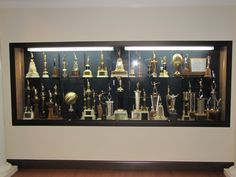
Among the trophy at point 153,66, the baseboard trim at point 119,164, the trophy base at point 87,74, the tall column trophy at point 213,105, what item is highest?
the trophy at point 153,66

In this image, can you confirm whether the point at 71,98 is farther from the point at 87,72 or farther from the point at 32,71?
the point at 32,71

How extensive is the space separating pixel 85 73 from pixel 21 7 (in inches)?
45.4

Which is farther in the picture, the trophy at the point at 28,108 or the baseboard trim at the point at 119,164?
the trophy at the point at 28,108

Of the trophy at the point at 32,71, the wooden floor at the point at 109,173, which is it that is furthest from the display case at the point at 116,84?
the wooden floor at the point at 109,173

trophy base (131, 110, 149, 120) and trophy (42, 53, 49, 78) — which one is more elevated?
trophy (42, 53, 49, 78)

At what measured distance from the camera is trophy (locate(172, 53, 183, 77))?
11.6ft

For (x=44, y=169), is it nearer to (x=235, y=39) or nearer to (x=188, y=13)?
(x=188, y=13)

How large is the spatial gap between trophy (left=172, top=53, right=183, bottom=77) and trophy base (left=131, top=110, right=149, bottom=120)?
65 cm

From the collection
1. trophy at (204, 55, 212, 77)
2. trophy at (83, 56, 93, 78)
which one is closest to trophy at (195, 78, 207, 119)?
trophy at (204, 55, 212, 77)

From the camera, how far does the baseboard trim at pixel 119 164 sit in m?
3.42

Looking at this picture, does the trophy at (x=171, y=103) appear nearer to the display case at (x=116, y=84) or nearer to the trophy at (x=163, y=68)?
the display case at (x=116, y=84)

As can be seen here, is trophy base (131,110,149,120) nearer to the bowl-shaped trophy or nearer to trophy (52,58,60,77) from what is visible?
the bowl-shaped trophy

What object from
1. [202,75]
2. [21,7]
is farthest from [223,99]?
[21,7]

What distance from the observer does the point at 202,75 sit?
3559 millimetres
